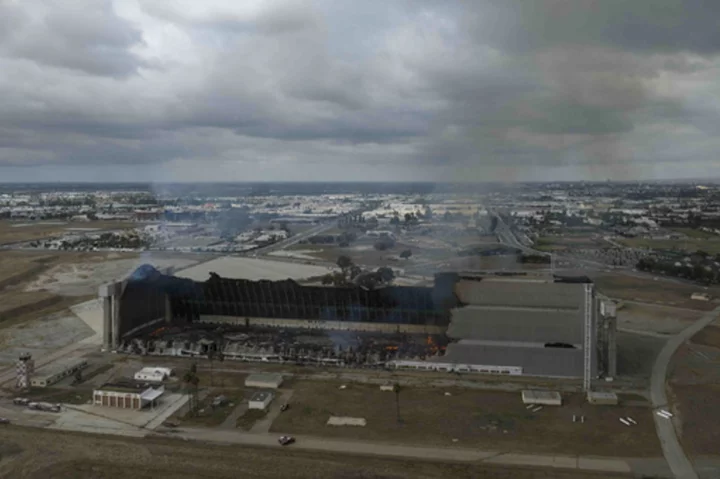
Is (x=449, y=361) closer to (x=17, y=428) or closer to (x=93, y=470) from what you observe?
(x=93, y=470)

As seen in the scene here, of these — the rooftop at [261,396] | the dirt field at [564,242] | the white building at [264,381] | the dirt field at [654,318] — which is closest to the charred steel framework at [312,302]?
the white building at [264,381]

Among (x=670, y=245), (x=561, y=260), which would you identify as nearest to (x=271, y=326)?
(x=561, y=260)

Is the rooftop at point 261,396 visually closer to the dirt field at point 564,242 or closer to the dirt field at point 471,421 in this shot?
the dirt field at point 471,421

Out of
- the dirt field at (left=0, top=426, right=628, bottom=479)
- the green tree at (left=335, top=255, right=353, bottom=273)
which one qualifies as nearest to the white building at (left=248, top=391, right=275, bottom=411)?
the dirt field at (left=0, top=426, right=628, bottom=479)

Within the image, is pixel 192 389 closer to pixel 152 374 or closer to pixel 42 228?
pixel 152 374

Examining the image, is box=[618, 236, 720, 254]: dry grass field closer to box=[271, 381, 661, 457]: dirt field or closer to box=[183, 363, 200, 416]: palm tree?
box=[271, 381, 661, 457]: dirt field
